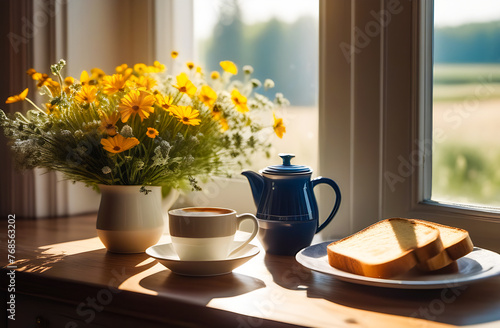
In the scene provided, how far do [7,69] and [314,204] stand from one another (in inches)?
39.2

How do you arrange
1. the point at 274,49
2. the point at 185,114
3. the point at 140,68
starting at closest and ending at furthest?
the point at 185,114 < the point at 140,68 < the point at 274,49

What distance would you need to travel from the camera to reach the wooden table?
785mm

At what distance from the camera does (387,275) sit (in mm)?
886

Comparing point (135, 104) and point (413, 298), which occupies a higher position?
point (135, 104)

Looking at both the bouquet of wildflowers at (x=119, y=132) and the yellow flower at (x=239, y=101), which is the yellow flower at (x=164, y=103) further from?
the yellow flower at (x=239, y=101)

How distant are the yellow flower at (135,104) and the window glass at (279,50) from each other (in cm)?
45

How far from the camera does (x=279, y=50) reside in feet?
4.90

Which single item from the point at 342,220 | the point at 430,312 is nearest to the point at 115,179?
the point at 342,220

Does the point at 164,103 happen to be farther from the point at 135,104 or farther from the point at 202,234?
the point at 202,234

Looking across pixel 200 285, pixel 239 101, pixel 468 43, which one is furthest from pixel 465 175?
pixel 200 285

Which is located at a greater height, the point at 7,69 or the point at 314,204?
the point at 7,69

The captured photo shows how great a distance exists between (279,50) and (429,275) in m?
0.78

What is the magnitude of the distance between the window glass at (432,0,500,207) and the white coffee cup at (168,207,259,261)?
0.47 metres

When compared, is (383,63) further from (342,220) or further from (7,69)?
(7,69)
